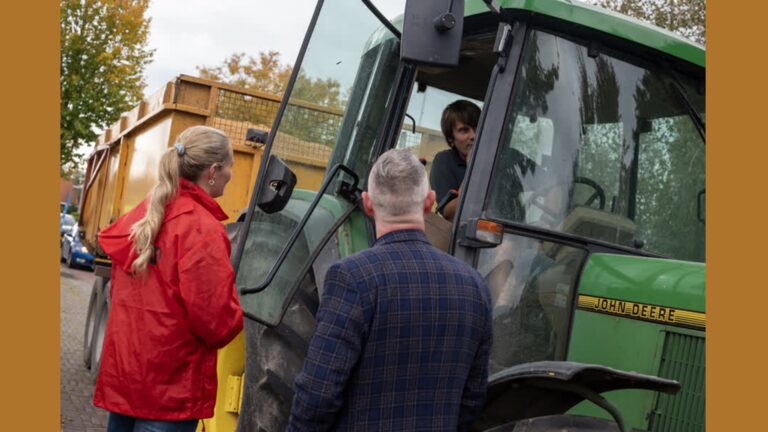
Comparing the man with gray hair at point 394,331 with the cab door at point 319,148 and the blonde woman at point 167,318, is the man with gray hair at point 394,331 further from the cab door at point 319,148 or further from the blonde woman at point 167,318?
the cab door at point 319,148

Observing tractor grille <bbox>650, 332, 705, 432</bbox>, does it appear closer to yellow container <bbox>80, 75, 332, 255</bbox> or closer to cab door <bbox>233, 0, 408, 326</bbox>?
cab door <bbox>233, 0, 408, 326</bbox>

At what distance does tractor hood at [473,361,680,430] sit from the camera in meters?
2.72

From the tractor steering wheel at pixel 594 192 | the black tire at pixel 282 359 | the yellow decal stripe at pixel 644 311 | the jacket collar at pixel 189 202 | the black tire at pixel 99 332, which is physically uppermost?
the tractor steering wheel at pixel 594 192

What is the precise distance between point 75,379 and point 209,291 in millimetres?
6421

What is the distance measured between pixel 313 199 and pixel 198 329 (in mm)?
811

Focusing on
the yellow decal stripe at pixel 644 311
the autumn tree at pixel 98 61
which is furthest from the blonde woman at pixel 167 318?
the autumn tree at pixel 98 61

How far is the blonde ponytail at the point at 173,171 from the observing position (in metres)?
3.14

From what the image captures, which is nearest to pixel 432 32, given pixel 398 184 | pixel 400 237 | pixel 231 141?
pixel 398 184

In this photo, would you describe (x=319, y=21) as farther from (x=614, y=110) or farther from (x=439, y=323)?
(x=439, y=323)

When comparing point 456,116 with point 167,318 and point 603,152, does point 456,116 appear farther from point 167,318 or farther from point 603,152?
point 167,318

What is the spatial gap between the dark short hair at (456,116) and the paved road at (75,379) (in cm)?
410

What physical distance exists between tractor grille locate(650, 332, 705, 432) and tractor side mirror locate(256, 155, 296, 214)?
1.68 m

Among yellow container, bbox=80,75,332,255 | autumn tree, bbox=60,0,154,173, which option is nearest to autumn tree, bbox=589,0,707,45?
yellow container, bbox=80,75,332,255

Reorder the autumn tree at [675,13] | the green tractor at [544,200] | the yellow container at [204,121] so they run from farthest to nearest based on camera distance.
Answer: the autumn tree at [675,13]
the yellow container at [204,121]
the green tractor at [544,200]
